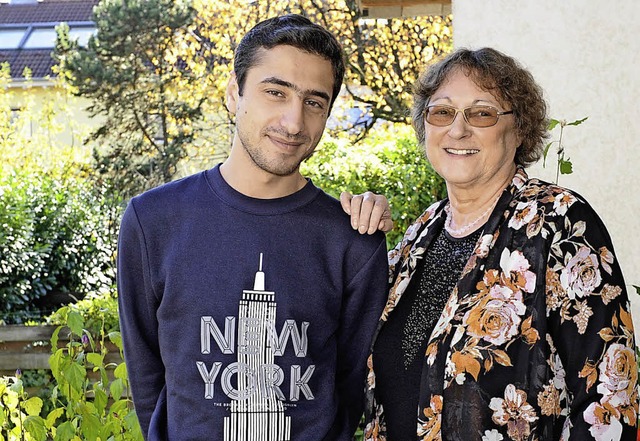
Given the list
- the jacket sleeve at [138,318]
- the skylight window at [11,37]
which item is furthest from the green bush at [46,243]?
the skylight window at [11,37]

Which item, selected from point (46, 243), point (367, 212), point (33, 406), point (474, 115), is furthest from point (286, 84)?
point (46, 243)

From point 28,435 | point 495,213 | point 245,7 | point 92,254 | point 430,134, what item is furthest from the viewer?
point 245,7

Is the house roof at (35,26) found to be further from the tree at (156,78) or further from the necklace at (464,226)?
the necklace at (464,226)

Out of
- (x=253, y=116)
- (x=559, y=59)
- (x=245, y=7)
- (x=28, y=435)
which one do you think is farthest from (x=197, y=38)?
(x=253, y=116)

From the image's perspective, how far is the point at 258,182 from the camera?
253 centimetres

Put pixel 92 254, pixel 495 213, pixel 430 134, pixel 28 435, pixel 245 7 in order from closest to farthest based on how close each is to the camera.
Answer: pixel 495 213
pixel 430 134
pixel 28 435
pixel 92 254
pixel 245 7

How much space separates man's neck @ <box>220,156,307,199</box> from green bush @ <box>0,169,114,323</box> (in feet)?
24.4

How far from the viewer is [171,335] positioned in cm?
248

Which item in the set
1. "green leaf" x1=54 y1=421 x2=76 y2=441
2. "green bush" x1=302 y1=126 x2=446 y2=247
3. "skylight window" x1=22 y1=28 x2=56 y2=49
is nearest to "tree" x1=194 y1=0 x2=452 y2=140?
"green bush" x1=302 y1=126 x2=446 y2=247

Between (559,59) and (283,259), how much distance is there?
2.95 metres

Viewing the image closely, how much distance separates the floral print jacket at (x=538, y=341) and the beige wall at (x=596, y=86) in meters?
2.52

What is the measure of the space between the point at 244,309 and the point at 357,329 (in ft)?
1.26

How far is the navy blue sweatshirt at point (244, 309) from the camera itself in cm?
239

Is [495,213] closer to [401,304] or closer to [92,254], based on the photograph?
[401,304]
